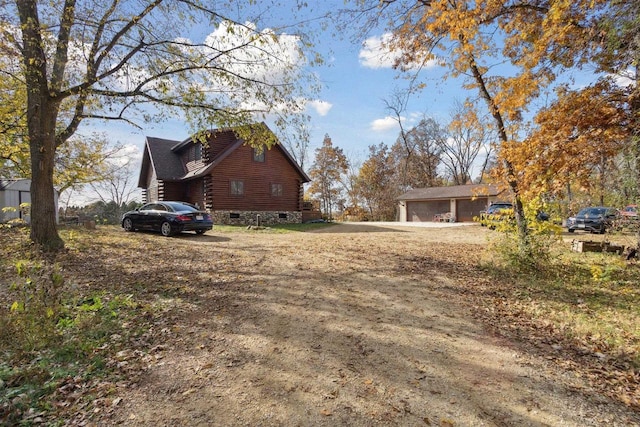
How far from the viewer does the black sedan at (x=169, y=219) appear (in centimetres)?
1358

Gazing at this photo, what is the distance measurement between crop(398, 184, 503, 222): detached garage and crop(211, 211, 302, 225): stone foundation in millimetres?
15636

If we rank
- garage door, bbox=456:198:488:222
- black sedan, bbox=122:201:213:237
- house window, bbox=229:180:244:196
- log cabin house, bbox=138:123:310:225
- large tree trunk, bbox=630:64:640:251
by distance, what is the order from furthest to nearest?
garage door, bbox=456:198:488:222
house window, bbox=229:180:244:196
log cabin house, bbox=138:123:310:225
black sedan, bbox=122:201:213:237
large tree trunk, bbox=630:64:640:251

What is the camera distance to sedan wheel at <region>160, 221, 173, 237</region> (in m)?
13.6

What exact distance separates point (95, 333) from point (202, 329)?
138cm

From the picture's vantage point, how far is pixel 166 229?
45.1 ft

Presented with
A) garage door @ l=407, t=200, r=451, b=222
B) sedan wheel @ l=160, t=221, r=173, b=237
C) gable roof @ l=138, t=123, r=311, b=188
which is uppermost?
gable roof @ l=138, t=123, r=311, b=188

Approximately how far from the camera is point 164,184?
24406 mm

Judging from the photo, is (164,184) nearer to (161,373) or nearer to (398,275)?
(398,275)

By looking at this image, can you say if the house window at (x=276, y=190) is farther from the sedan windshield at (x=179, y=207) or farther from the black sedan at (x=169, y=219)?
the sedan windshield at (x=179, y=207)

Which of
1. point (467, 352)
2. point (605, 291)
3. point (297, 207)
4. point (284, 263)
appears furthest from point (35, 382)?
point (297, 207)

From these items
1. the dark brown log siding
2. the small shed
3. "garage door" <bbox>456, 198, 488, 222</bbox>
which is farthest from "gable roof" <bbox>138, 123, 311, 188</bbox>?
"garage door" <bbox>456, 198, 488, 222</bbox>

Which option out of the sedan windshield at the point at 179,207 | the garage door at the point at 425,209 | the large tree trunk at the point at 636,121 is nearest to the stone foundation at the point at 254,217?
the sedan windshield at the point at 179,207

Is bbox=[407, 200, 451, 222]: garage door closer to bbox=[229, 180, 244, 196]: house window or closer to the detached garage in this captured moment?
the detached garage

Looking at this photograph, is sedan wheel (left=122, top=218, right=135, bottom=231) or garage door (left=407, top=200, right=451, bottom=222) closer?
sedan wheel (left=122, top=218, right=135, bottom=231)
